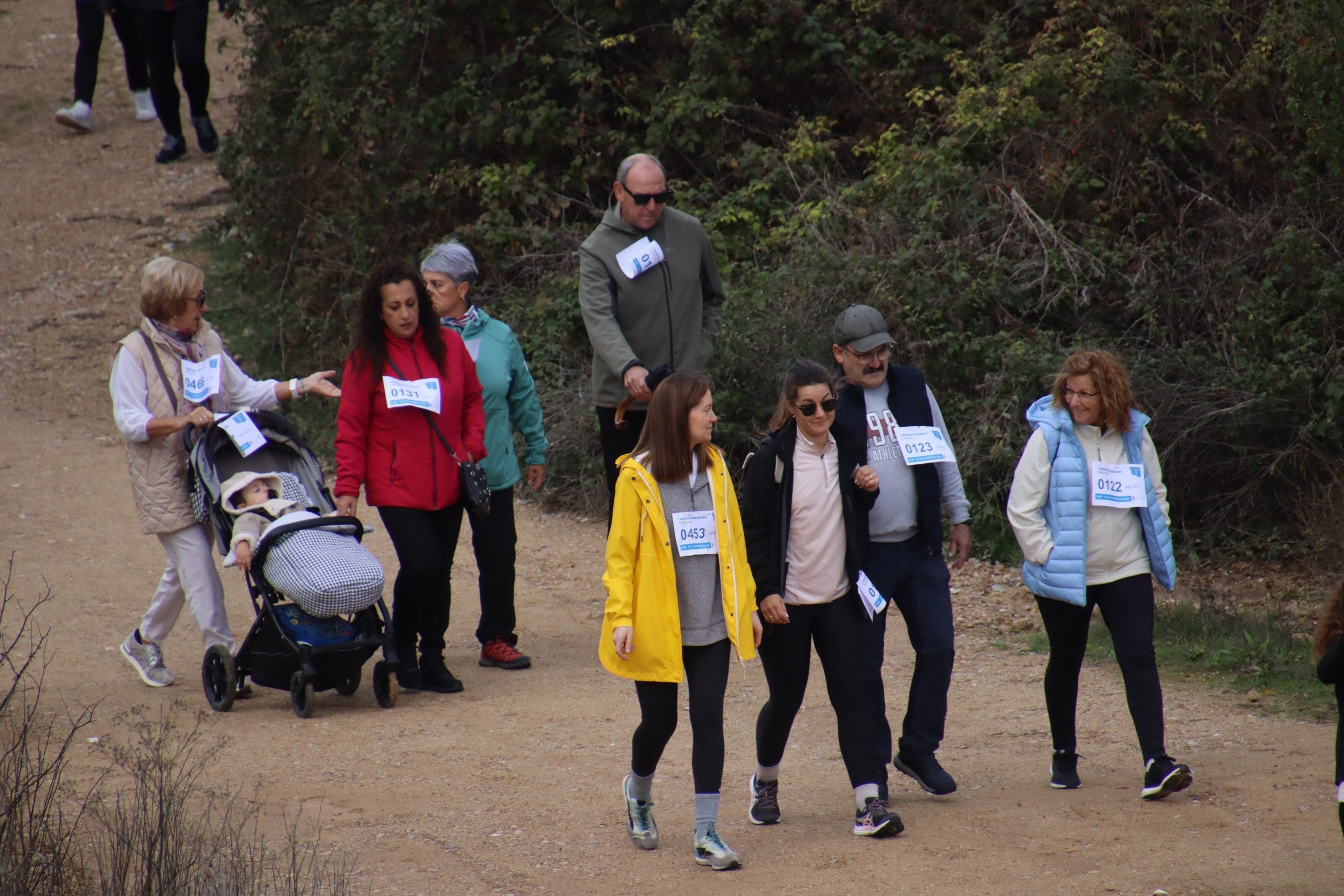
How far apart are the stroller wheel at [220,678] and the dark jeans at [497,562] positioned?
127 centimetres

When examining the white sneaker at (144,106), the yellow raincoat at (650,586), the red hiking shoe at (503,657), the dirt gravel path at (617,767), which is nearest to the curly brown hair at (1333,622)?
the dirt gravel path at (617,767)

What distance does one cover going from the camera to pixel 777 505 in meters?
4.82

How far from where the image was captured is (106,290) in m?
15.0

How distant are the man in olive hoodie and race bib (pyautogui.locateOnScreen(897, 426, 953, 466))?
1.86 metres

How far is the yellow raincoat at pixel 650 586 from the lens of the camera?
15.0ft

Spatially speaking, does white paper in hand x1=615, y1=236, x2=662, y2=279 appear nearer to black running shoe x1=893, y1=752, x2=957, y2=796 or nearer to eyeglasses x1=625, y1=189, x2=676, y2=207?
eyeglasses x1=625, y1=189, x2=676, y2=207

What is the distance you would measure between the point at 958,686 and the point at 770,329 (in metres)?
3.71

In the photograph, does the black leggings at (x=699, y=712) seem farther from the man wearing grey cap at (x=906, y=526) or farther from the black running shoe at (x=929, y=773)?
the black running shoe at (x=929, y=773)

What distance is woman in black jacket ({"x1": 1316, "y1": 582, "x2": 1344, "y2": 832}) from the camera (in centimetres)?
387

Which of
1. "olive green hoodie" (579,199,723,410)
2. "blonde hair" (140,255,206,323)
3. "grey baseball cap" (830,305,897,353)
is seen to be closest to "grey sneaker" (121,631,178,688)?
"blonde hair" (140,255,206,323)

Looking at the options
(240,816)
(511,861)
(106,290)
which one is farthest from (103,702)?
(106,290)

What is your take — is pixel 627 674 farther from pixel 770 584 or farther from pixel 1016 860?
pixel 1016 860

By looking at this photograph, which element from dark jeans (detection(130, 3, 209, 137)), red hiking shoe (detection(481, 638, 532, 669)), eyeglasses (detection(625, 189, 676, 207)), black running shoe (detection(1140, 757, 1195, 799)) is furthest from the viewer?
dark jeans (detection(130, 3, 209, 137))

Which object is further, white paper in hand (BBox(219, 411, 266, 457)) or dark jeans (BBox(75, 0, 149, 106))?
dark jeans (BBox(75, 0, 149, 106))
